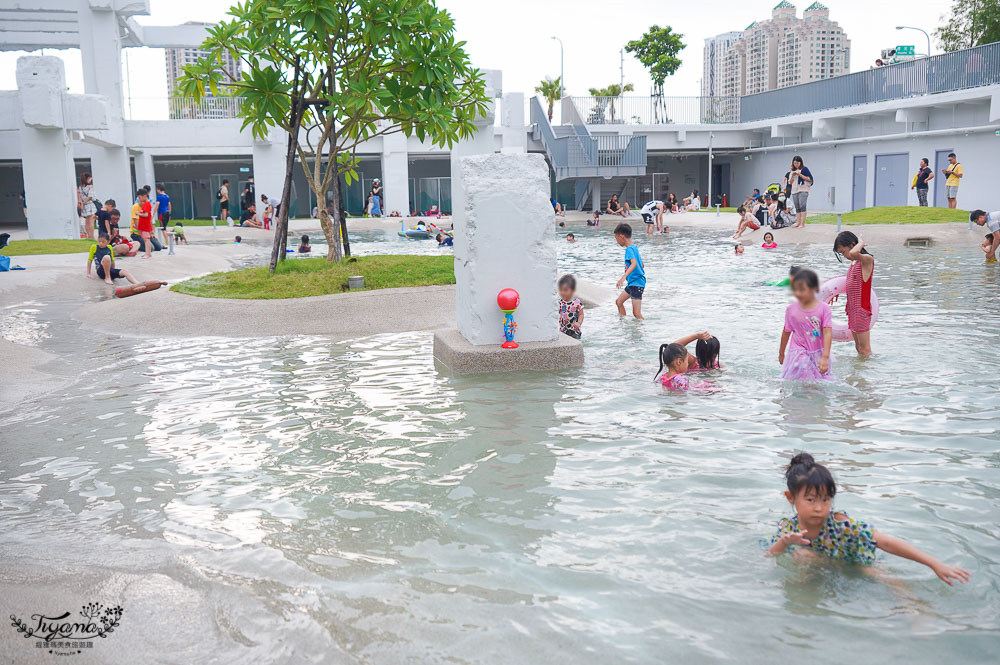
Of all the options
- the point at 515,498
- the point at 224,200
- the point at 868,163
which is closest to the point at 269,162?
the point at 224,200

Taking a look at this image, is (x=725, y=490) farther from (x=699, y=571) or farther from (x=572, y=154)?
(x=572, y=154)

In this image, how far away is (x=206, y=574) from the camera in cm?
481

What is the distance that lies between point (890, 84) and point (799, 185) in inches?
555

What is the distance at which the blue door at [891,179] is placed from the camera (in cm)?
3788

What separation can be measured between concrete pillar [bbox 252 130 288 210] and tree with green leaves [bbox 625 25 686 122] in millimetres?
30482

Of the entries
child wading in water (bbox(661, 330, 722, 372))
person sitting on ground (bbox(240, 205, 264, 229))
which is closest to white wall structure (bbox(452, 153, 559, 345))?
child wading in water (bbox(661, 330, 722, 372))

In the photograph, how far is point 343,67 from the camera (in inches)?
648

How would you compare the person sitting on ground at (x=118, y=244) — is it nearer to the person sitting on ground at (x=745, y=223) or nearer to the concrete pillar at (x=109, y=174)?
the concrete pillar at (x=109, y=174)

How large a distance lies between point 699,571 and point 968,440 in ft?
10.7

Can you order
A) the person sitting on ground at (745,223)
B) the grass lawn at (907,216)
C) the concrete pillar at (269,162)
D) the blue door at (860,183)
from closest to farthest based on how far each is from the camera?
the grass lawn at (907,216) < the person sitting on ground at (745,223) < the blue door at (860,183) < the concrete pillar at (269,162)

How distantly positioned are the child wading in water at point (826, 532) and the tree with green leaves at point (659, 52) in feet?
196

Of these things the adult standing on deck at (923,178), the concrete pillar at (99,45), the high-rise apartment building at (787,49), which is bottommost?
the adult standing on deck at (923,178)

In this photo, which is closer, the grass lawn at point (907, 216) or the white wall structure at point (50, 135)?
the grass lawn at point (907, 216)

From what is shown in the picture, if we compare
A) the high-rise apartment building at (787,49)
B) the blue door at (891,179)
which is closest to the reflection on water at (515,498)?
the blue door at (891,179)
